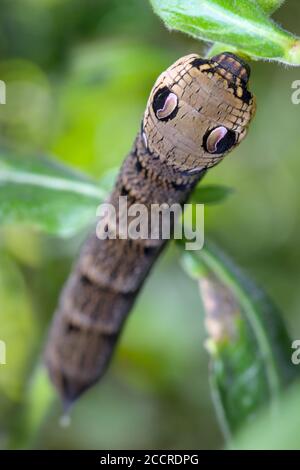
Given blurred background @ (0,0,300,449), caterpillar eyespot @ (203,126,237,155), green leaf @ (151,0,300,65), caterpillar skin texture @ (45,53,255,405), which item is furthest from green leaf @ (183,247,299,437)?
blurred background @ (0,0,300,449)

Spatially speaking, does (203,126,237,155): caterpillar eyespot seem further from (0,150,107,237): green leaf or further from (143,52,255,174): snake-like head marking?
(0,150,107,237): green leaf

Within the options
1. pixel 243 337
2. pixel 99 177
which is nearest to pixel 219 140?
pixel 243 337

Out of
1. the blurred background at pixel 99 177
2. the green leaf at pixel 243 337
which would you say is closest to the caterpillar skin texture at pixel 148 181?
the green leaf at pixel 243 337

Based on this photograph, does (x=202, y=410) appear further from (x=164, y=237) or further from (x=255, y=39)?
(x=255, y=39)

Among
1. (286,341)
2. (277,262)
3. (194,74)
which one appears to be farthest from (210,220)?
(194,74)
